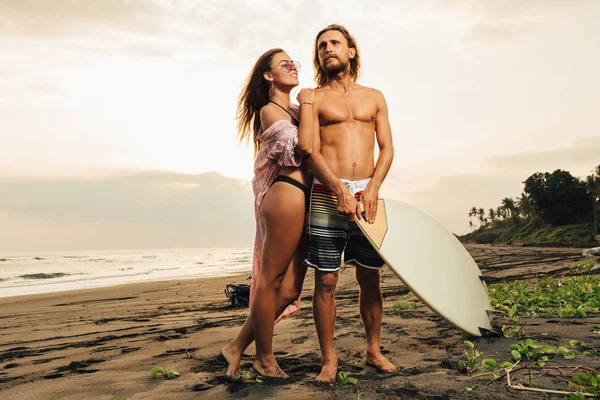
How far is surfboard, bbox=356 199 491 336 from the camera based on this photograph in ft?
9.04

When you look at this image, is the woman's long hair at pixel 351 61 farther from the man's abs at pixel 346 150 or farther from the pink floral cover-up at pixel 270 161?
the pink floral cover-up at pixel 270 161

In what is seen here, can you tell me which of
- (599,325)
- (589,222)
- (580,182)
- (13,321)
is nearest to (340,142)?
(599,325)

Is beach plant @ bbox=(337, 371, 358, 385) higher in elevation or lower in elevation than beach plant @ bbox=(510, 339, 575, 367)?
lower

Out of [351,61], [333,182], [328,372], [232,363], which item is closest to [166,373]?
[232,363]

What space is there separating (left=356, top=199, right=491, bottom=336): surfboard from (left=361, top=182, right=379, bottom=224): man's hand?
46 millimetres

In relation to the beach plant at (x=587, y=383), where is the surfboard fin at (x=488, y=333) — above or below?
below

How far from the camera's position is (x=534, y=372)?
2355mm

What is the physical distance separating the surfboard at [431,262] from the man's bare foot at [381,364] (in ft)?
1.55

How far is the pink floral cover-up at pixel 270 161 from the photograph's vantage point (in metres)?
2.66

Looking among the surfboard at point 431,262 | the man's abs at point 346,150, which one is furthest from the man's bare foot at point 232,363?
the man's abs at point 346,150

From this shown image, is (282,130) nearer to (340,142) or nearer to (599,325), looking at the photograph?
(340,142)

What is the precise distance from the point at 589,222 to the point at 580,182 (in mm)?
7420

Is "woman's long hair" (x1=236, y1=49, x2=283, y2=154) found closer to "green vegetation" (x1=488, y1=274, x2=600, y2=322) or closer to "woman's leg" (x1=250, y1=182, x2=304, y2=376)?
"woman's leg" (x1=250, y1=182, x2=304, y2=376)

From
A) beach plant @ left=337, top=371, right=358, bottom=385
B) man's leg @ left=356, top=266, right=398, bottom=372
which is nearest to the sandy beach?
beach plant @ left=337, top=371, right=358, bottom=385
